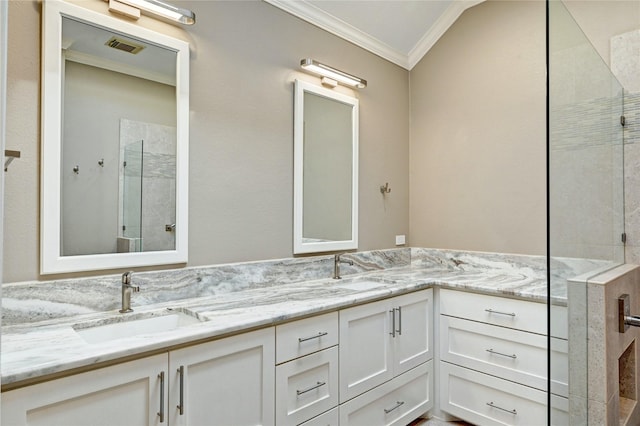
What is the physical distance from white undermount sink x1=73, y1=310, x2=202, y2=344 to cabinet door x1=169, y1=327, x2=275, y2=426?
0.24 metres

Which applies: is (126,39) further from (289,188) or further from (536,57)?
(536,57)

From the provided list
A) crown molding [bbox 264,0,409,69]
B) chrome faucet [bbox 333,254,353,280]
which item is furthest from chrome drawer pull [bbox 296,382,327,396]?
Answer: crown molding [bbox 264,0,409,69]

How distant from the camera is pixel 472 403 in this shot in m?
2.33

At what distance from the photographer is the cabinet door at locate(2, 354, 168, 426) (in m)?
1.06

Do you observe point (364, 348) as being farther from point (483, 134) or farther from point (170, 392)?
point (483, 134)

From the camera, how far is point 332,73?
8.50 ft

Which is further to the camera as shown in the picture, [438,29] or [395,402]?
[438,29]

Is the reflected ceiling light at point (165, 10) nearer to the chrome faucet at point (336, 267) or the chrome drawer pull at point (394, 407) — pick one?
the chrome faucet at point (336, 267)

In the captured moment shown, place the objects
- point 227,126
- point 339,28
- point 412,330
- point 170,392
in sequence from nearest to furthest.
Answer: point 170,392, point 227,126, point 412,330, point 339,28

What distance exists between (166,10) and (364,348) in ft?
6.20

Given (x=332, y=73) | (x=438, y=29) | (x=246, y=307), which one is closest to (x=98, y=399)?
(x=246, y=307)

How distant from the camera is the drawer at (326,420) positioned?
69.4 inches

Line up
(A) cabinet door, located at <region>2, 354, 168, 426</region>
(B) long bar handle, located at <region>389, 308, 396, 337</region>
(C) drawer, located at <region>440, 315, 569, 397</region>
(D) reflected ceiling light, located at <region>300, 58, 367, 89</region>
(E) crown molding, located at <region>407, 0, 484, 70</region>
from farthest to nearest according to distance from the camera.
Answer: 1. (E) crown molding, located at <region>407, 0, 484, 70</region>
2. (D) reflected ceiling light, located at <region>300, 58, 367, 89</region>
3. (B) long bar handle, located at <region>389, 308, 396, 337</region>
4. (C) drawer, located at <region>440, 315, 569, 397</region>
5. (A) cabinet door, located at <region>2, 354, 168, 426</region>

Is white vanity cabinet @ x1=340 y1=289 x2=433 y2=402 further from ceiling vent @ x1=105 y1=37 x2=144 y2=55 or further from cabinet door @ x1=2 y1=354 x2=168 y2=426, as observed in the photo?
ceiling vent @ x1=105 y1=37 x2=144 y2=55
